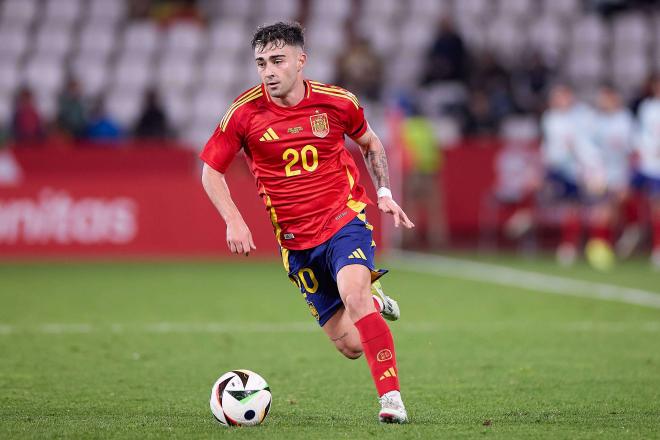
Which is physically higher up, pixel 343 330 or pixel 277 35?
pixel 277 35

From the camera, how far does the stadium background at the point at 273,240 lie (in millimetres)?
7266

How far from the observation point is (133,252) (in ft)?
60.1

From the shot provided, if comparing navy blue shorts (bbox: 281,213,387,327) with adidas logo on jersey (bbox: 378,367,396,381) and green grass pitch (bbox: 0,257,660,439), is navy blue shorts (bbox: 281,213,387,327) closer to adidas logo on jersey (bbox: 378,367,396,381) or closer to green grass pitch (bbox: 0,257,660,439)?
adidas logo on jersey (bbox: 378,367,396,381)

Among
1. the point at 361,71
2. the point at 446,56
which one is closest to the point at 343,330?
the point at 361,71

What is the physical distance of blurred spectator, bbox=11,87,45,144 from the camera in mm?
19984

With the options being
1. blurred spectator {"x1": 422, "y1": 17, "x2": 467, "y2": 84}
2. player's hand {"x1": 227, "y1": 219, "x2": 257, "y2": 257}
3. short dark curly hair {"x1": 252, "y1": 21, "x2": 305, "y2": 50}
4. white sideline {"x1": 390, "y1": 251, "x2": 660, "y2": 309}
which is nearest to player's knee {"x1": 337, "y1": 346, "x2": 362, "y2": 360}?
player's hand {"x1": 227, "y1": 219, "x2": 257, "y2": 257}

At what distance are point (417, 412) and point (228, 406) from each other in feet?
3.68

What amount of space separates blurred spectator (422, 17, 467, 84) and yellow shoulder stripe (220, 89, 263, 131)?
14854 mm

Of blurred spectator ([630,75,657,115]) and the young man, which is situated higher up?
the young man

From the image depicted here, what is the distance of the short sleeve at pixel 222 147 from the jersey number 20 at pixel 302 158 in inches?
12.1

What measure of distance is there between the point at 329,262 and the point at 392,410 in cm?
97

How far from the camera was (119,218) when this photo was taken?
18297mm

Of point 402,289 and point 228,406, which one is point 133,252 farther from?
point 228,406

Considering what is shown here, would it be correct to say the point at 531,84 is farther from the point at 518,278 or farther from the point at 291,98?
the point at 291,98
